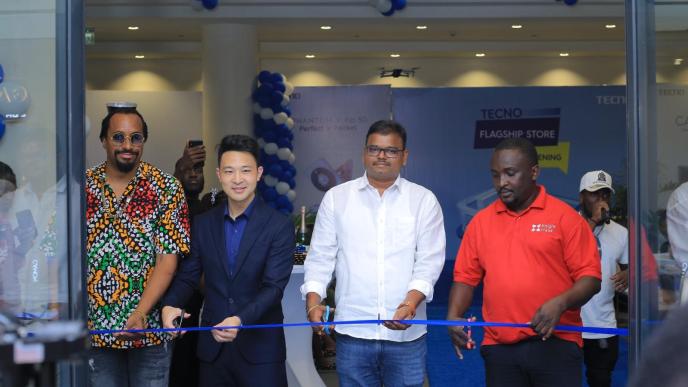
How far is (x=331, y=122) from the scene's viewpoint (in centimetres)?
1198

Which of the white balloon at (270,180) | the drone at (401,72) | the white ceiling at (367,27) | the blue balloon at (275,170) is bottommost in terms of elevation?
the white balloon at (270,180)

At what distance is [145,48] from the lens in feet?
43.1

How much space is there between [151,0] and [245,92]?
147 centimetres

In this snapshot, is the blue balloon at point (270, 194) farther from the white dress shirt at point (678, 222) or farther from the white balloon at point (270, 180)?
the white dress shirt at point (678, 222)

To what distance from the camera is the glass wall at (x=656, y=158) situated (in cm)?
326

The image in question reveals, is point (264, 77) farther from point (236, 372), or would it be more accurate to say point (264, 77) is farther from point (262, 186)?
point (236, 372)

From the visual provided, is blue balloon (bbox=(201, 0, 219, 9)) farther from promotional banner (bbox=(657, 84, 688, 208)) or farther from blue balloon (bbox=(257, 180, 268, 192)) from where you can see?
promotional banner (bbox=(657, 84, 688, 208))

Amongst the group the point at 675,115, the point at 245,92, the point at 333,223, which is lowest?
the point at 333,223

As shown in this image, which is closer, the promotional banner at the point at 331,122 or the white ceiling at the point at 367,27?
the white ceiling at the point at 367,27

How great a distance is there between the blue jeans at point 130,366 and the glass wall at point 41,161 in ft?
1.89

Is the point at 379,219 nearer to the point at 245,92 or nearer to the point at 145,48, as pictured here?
the point at 245,92

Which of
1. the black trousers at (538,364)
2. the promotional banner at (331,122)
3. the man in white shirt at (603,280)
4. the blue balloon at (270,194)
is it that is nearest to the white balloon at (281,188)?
the blue balloon at (270,194)

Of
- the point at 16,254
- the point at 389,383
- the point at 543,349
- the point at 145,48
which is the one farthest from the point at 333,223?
the point at 145,48

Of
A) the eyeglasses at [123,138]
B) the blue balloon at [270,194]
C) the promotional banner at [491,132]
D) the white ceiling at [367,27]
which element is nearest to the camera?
the eyeglasses at [123,138]
